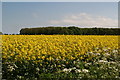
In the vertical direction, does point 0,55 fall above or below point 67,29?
below

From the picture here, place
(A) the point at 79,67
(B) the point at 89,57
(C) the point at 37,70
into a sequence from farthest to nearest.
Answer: (B) the point at 89,57 < (A) the point at 79,67 < (C) the point at 37,70

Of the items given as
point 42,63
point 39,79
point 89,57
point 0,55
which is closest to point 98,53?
point 89,57

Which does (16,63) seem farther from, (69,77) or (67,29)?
(67,29)

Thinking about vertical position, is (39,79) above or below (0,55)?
below

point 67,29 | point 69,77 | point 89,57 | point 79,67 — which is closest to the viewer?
point 69,77

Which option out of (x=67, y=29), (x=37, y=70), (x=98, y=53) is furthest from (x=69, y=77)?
(x=67, y=29)

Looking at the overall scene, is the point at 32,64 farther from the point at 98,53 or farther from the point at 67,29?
the point at 67,29

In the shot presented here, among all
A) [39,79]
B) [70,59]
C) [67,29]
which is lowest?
[39,79]

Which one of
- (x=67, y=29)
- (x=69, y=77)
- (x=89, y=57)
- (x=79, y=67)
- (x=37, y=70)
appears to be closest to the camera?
(x=69, y=77)

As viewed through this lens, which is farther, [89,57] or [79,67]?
[89,57]
